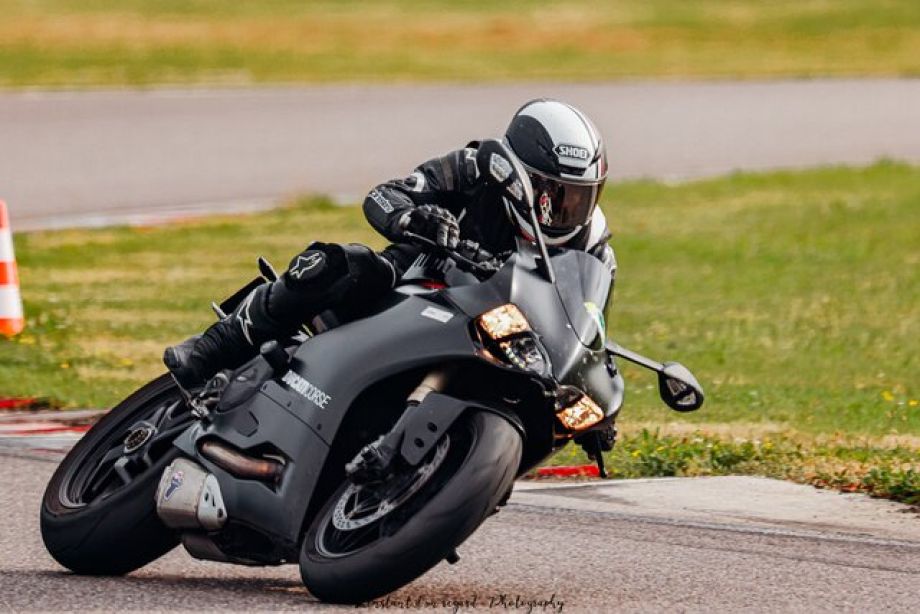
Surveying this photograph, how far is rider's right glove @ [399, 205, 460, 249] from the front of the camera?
638cm

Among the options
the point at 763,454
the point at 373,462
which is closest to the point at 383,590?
the point at 373,462

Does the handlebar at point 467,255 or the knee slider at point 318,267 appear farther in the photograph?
the knee slider at point 318,267

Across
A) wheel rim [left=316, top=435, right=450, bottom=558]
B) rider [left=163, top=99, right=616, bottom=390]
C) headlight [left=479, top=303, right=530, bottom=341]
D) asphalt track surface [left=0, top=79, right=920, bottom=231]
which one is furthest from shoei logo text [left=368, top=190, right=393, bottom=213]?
asphalt track surface [left=0, top=79, right=920, bottom=231]

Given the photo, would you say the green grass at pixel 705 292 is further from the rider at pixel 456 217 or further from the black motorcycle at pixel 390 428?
the black motorcycle at pixel 390 428

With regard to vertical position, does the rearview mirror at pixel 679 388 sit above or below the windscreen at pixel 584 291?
below

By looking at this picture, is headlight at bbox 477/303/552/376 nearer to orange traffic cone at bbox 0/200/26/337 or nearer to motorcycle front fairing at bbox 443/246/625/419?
motorcycle front fairing at bbox 443/246/625/419

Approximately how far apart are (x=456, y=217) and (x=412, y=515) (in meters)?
1.28

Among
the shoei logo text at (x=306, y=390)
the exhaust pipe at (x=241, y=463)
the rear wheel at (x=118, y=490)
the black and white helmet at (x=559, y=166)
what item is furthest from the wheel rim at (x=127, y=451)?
the black and white helmet at (x=559, y=166)

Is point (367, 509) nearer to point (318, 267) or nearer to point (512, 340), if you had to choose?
point (512, 340)

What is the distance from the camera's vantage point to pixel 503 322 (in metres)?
6.12

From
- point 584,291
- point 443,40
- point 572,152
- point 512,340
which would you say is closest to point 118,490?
point 512,340

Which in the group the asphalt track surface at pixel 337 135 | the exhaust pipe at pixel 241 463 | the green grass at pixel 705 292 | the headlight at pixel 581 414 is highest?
the headlight at pixel 581 414

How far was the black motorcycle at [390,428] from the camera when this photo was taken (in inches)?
237

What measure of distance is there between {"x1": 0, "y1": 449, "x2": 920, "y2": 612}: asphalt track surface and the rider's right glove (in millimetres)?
1120
